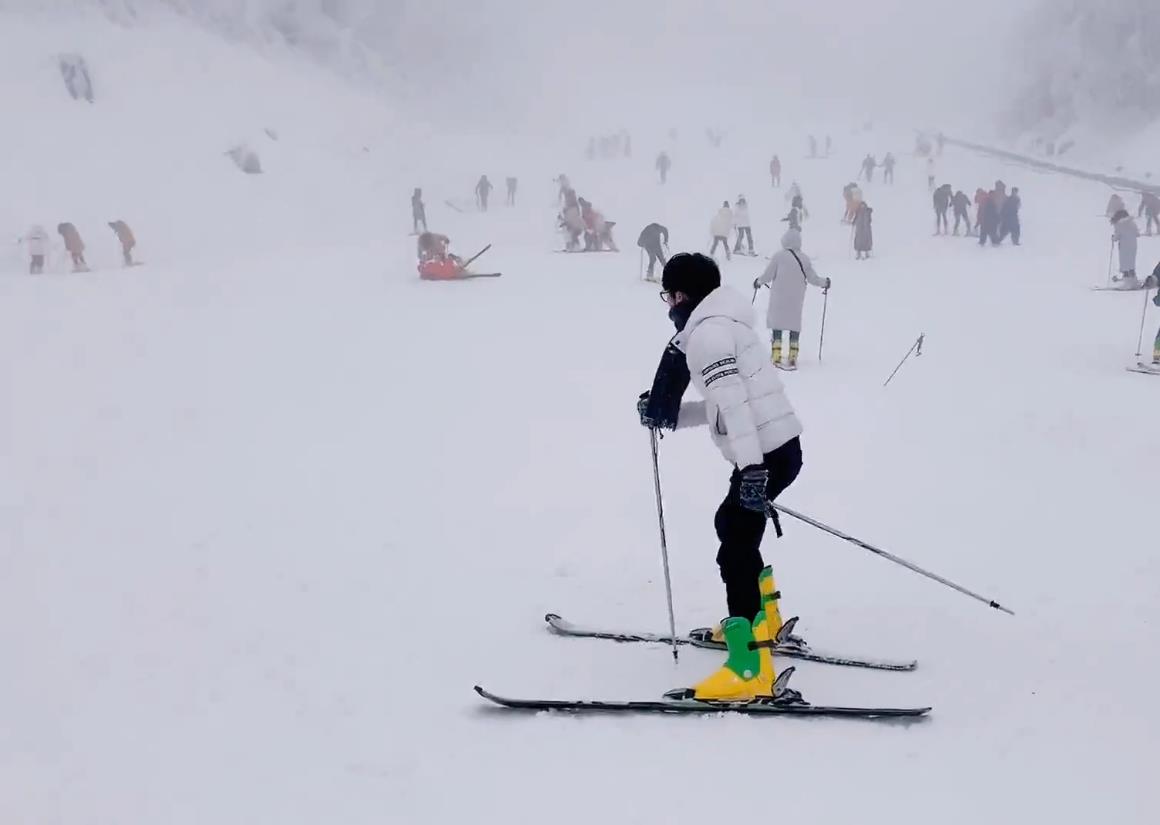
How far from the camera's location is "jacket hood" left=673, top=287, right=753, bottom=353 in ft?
11.4

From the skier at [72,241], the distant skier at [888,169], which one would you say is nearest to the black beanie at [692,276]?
the skier at [72,241]

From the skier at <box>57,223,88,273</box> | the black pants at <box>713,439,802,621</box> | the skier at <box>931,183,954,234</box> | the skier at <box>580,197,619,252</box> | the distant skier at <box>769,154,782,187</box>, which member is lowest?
the black pants at <box>713,439,802,621</box>

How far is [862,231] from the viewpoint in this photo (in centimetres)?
2034

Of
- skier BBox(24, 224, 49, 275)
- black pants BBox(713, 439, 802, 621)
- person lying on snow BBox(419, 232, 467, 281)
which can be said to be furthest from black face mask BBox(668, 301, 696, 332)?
skier BBox(24, 224, 49, 275)

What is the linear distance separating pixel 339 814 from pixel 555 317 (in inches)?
436

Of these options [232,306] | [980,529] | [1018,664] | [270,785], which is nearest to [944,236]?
[232,306]

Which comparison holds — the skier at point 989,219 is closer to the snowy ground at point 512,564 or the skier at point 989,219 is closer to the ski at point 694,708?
the snowy ground at point 512,564

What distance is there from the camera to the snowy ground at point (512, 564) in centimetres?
324

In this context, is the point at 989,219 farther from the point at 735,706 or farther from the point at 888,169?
the point at 735,706

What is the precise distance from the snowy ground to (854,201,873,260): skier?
6.40 metres

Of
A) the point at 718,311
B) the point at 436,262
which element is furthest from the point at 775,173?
the point at 718,311

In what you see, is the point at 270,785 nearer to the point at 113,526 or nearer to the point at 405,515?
the point at 405,515

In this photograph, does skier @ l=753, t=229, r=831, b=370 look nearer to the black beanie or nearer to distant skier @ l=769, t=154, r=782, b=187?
the black beanie

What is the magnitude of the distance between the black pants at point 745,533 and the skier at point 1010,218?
68.3 feet
